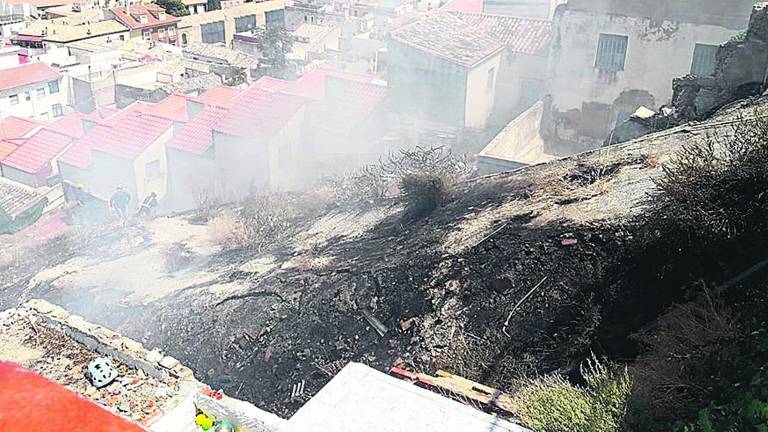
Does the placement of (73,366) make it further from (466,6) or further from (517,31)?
(466,6)

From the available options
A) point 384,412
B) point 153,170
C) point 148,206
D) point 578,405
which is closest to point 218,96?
point 153,170

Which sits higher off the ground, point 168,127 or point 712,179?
point 712,179

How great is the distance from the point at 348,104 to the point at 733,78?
994cm

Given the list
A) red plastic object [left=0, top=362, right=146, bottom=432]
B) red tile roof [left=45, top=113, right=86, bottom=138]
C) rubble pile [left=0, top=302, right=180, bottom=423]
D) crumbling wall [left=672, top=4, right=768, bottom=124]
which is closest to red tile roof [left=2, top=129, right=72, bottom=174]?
red tile roof [left=45, top=113, right=86, bottom=138]

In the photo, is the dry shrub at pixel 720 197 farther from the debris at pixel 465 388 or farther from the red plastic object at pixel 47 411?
the red plastic object at pixel 47 411

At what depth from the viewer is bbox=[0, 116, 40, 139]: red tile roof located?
73.5ft

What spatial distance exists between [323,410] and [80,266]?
27.2 feet

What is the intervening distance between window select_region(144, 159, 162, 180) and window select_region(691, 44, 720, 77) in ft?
46.0

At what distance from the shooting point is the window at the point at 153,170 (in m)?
17.6

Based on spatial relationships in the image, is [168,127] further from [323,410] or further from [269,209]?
[323,410]

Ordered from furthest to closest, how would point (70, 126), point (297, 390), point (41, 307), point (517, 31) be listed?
point (70, 126) < point (517, 31) < point (41, 307) < point (297, 390)

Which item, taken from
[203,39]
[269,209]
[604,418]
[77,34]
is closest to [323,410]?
[604,418]

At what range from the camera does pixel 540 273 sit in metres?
5.36

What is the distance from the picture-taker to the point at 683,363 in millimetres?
3719
